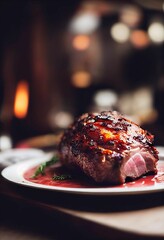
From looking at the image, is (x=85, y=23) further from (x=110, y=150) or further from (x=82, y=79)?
(x=110, y=150)

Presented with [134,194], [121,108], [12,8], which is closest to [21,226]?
[134,194]

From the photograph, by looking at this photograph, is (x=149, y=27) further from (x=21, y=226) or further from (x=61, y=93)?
(x=21, y=226)

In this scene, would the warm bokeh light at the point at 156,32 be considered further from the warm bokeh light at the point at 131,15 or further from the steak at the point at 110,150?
the steak at the point at 110,150

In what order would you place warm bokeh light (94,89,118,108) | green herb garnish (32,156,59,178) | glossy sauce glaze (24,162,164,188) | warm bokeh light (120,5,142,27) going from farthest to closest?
warm bokeh light (94,89,118,108), warm bokeh light (120,5,142,27), green herb garnish (32,156,59,178), glossy sauce glaze (24,162,164,188)

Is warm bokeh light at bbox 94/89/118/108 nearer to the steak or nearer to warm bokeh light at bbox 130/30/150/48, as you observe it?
warm bokeh light at bbox 130/30/150/48

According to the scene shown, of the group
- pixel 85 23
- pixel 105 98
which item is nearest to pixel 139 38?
pixel 85 23

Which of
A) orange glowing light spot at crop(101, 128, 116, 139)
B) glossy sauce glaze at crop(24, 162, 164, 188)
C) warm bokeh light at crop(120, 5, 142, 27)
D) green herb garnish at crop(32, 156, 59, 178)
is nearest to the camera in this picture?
glossy sauce glaze at crop(24, 162, 164, 188)

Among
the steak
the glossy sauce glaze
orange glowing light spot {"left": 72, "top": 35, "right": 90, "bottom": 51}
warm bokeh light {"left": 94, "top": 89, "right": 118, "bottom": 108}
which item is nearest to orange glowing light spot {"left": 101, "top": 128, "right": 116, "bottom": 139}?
the steak
